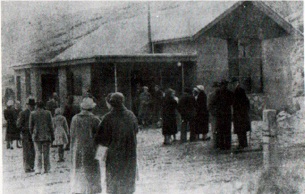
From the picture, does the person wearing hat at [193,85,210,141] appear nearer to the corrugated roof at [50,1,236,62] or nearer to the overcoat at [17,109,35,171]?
the corrugated roof at [50,1,236,62]

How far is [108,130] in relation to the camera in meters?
5.33

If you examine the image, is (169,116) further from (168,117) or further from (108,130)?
(108,130)

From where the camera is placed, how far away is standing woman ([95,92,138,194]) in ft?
17.5

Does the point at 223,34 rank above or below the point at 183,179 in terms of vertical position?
above

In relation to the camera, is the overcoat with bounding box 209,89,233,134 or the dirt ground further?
the overcoat with bounding box 209,89,233,134

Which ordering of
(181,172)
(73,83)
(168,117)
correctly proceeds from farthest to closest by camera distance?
(73,83) < (168,117) < (181,172)

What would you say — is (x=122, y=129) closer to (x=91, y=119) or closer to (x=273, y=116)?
(x=91, y=119)

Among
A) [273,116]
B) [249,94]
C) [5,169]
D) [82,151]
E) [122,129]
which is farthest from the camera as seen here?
[249,94]

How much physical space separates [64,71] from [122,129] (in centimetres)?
857

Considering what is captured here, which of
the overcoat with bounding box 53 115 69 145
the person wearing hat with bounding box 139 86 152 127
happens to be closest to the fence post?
the overcoat with bounding box 53 115 69 145

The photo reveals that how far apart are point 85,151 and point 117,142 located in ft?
2.30

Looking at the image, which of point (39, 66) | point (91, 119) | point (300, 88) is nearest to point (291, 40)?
point (300, 88)

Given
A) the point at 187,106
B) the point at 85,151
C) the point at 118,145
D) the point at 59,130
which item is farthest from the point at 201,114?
the point at 118,145

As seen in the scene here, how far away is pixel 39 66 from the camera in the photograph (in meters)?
13.4
